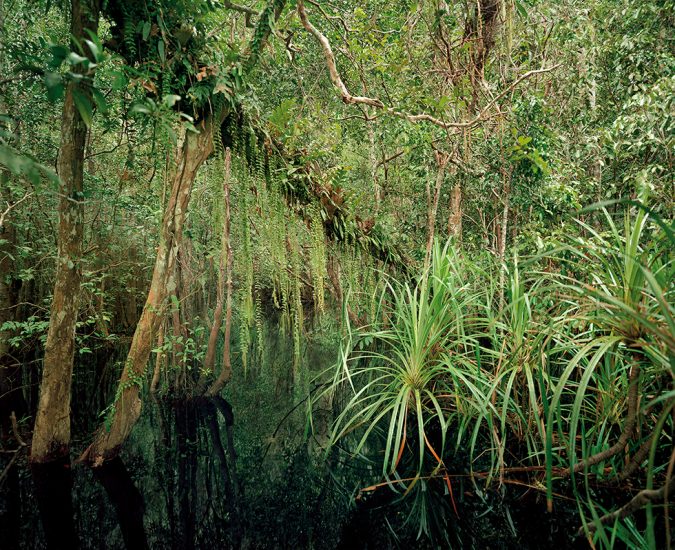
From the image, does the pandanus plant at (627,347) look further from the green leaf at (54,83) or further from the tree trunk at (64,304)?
the tree trunk at (64,304)

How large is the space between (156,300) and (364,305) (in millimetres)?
1550

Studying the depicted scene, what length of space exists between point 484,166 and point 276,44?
2.23 meters

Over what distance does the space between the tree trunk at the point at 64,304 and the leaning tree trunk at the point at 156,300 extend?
0.84 ft

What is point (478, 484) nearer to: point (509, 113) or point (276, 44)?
point (509, 113)

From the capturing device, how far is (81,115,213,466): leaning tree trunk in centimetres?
240

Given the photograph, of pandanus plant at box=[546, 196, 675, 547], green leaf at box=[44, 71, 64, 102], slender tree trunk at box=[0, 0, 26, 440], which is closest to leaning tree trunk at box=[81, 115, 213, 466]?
slender tree trunk at box=[0, 0, 26, 440]

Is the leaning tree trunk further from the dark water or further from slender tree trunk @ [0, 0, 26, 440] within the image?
slender tree trunk @ [0, 0, 26, 440]

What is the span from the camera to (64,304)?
97.8 inches

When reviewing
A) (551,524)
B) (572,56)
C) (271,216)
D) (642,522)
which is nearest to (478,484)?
(551,524)

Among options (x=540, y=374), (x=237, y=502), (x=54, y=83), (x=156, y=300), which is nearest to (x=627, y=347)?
(x=540, y=374)

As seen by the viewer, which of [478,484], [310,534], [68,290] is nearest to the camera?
[310,534]

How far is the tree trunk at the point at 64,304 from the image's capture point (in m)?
2.39

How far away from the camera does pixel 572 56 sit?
448 centimetres

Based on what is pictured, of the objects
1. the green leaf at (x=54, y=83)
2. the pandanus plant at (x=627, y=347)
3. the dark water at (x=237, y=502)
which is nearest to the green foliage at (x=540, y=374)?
the pandanus plant at (x=627, y=347)
